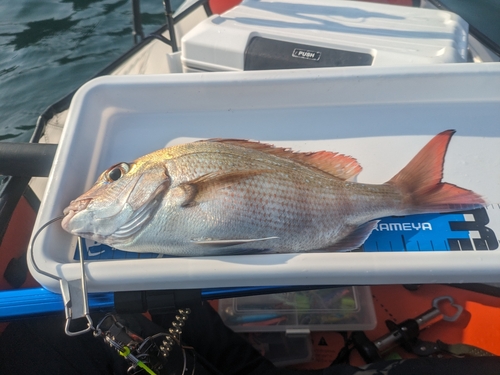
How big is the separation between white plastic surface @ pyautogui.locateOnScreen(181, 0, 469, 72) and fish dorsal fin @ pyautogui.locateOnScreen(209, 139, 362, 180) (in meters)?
0.68

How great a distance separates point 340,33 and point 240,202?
48.9 inches

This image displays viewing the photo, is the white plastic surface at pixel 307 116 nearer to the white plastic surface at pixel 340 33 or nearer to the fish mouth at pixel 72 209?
the fish mouth at pixel 72 209

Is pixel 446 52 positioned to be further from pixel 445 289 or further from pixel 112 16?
pixel 112 16

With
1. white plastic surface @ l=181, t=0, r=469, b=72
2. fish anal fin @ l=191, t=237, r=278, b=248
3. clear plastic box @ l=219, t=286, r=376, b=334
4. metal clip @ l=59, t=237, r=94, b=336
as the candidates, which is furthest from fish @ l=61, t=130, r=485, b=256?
clear plastic box @ l=219, t=286, r=376, b=334

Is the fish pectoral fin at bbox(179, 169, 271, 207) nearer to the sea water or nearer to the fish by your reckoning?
the fish

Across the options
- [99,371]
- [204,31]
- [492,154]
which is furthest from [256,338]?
[204,31]

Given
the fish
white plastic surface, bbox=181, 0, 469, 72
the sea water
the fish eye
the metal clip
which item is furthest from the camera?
the sea water

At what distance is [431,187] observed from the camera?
1144 millimetres

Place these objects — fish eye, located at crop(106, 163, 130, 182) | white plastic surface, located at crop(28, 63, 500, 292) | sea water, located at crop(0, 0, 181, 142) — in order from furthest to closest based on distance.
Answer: sea water, located at crop(0, 0, 181, 142), white plastic surface, located at crop(28, 63, 500, 292), fish eye, located at crop(106, 163, 130, 182)

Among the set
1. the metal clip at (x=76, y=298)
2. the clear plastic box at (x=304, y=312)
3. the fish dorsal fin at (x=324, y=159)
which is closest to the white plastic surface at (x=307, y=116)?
the fish dorsal fin at (x=324, y=159)

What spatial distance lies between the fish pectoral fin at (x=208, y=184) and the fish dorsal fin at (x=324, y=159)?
17 centimetres

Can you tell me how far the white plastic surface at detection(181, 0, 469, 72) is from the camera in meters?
1.70

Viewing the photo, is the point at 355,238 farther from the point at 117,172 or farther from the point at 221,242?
the point at 117,172

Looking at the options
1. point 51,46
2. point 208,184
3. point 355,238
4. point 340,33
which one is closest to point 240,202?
point 208,184
